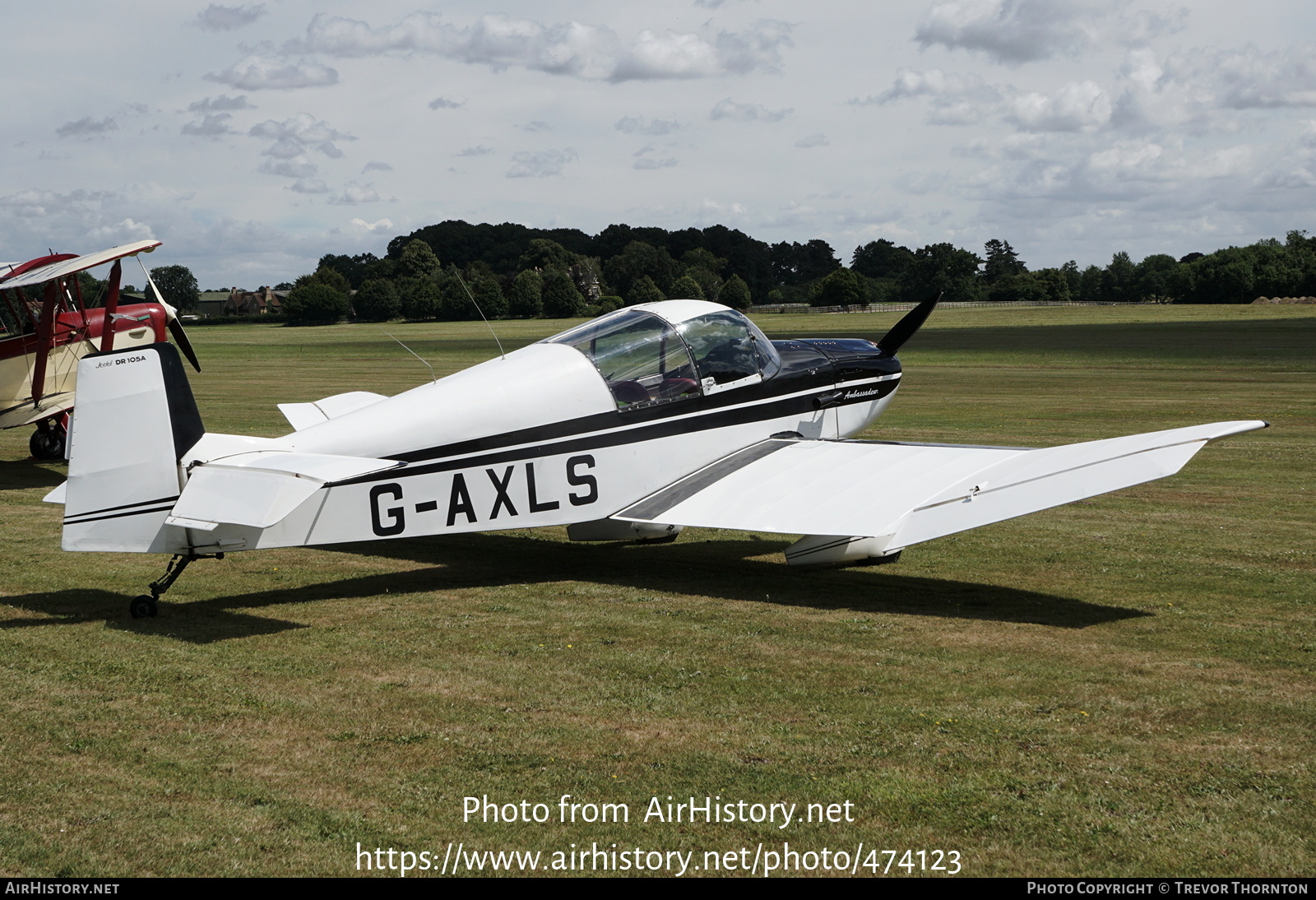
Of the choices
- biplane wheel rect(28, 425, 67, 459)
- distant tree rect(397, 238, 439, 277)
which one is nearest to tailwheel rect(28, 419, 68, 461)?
biplane wheel rect(28, 425, 67, 459)

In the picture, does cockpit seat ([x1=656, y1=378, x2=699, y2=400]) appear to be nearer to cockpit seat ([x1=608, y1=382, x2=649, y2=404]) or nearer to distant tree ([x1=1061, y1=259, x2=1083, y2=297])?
cockpit seat ([x1=608, y1=382, x2=649, y2=404])

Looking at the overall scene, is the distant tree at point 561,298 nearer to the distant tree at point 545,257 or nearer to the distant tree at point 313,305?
the distant tree at point 545,257

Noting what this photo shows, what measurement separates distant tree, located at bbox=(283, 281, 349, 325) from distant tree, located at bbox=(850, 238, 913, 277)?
83.4m

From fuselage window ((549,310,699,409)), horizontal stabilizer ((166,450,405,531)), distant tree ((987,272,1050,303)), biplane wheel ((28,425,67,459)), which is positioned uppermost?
distant tree ((987,272,1050,303))

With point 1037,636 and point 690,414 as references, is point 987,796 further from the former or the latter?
point 690,414

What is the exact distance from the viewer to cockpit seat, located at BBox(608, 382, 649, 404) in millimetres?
8484

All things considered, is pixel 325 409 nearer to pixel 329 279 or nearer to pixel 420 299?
pixel 420 299

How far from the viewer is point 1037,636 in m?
6.86

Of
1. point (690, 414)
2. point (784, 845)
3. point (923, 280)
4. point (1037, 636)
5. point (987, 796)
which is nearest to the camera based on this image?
point (784, 845)

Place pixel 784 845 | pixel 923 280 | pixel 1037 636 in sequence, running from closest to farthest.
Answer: pixel 784 845
pixel 1037 636
pixel 923 280

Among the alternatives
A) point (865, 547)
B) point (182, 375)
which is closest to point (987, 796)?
point (865, 547)

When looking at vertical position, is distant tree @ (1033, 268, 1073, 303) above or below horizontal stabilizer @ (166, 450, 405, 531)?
above

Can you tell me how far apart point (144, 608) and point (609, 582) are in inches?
127

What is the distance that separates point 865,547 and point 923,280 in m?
121
